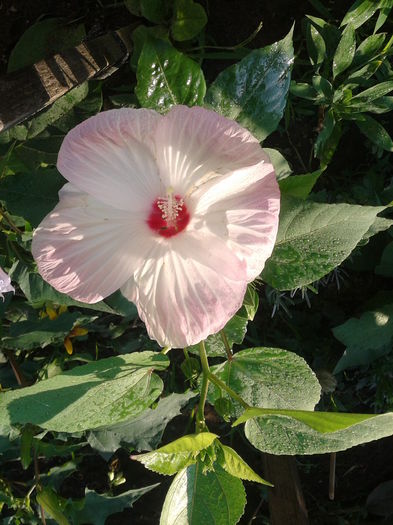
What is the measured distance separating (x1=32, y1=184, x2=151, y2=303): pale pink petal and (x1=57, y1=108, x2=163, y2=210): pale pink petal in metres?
0.02

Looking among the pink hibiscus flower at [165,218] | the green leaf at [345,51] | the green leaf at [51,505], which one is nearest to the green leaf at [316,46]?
the green leaf at [345,51]

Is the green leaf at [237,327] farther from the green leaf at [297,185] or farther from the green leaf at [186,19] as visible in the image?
the green leaf at [186,19]

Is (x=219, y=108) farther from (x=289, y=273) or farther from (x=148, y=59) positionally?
(x=289, y=273)

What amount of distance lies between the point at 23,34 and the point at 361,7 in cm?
54

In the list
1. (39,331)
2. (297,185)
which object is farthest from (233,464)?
(39,331)

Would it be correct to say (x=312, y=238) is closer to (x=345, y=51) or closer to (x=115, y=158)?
(x=115, y=158)

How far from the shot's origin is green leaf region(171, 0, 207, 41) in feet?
3.28

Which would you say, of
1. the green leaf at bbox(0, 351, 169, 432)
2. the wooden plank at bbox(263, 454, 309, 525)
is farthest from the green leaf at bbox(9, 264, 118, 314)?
the wooden plank at bbox(263, 454, 309, 525)

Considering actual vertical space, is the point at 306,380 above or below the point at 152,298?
below

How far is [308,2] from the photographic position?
3.94 ft

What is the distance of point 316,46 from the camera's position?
102cm

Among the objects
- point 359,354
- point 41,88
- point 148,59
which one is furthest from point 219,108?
point 359,354

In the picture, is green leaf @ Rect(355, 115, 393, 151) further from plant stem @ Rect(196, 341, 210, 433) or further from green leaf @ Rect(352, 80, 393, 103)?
plant stem @ Rect(196, 341, 210, 433)

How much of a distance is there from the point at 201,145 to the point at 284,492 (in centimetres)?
99
